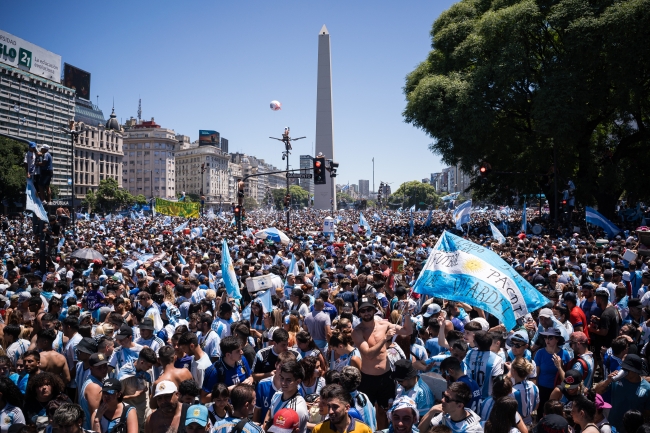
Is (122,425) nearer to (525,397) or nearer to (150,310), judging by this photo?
(525,397)

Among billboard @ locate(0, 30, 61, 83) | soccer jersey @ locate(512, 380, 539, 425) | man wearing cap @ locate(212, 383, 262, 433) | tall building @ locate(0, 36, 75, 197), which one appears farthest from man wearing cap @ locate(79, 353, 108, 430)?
billboard @ locate(0, 30, 61, 83)

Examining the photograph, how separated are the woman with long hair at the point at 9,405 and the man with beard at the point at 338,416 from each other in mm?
2490

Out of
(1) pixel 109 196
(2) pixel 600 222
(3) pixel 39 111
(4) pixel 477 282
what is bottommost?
(4) pixel 477 282

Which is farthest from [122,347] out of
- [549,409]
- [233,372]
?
[549,409]

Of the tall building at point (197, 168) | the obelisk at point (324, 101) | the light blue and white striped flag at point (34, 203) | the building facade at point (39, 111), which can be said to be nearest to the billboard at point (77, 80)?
the building facade at point (39, 111)

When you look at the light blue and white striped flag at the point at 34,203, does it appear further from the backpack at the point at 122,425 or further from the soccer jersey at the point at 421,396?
the soccer jersey at the point at 421,396

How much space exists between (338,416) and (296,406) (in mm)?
598

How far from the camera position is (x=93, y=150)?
106 metres

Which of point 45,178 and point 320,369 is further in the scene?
point 45,178

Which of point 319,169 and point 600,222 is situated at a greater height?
point 319,169

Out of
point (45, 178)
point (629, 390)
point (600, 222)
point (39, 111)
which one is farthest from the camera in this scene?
point (39, 111)

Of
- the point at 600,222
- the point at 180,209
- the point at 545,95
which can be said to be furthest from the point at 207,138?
the point at 600,222

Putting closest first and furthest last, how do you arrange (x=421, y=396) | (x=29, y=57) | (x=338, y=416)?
1. (x=338, y=416)
2. (x=421, y=396)
3. (x=29, y=57)

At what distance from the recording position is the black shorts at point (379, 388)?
559cm
